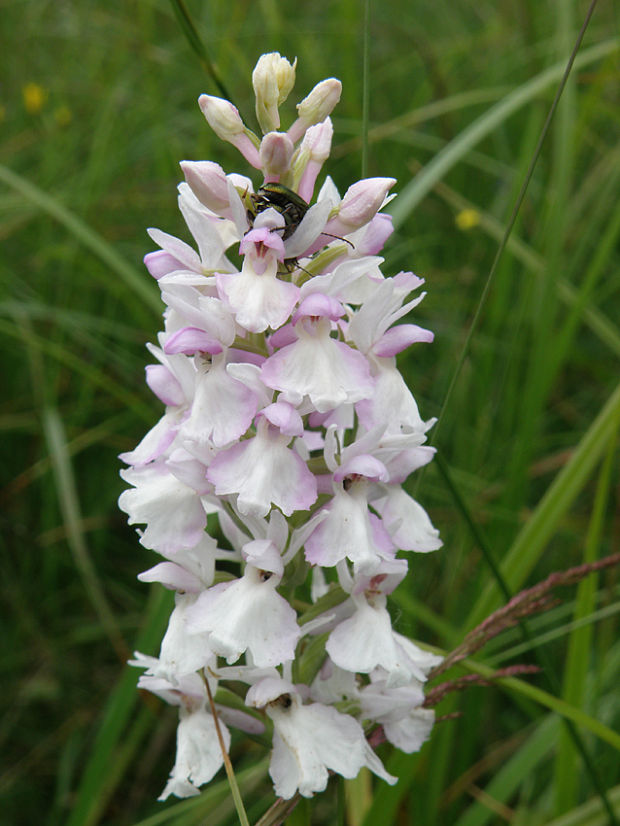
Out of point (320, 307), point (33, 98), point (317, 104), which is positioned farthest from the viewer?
point (33, 98)

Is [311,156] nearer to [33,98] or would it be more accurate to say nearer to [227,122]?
[227,122]

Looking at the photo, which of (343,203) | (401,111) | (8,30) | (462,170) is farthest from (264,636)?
(8,30)

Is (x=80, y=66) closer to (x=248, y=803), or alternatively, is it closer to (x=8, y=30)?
(x=8, y=30)

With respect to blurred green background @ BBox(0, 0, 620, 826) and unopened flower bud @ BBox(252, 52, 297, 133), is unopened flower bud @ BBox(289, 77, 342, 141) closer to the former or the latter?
unopened flower bud @ BBox(252, 52, 297, 133)

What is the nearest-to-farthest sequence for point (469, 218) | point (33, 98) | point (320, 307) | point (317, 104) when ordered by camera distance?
point (320, 307)
point (317, 104)
point (469, 218)
point (33, 98)

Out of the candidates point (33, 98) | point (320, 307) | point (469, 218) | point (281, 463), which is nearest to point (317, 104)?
point (320, 307)

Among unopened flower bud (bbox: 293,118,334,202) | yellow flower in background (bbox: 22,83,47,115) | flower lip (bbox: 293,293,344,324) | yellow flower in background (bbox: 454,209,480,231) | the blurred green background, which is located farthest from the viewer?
yellow flower in background (bbox: 22,83,47,115)

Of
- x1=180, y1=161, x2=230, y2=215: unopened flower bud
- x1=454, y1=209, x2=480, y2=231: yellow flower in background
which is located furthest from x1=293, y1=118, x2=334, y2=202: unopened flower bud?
x1=454, y1=209, x2=480, y2=231: yellow flower in background
